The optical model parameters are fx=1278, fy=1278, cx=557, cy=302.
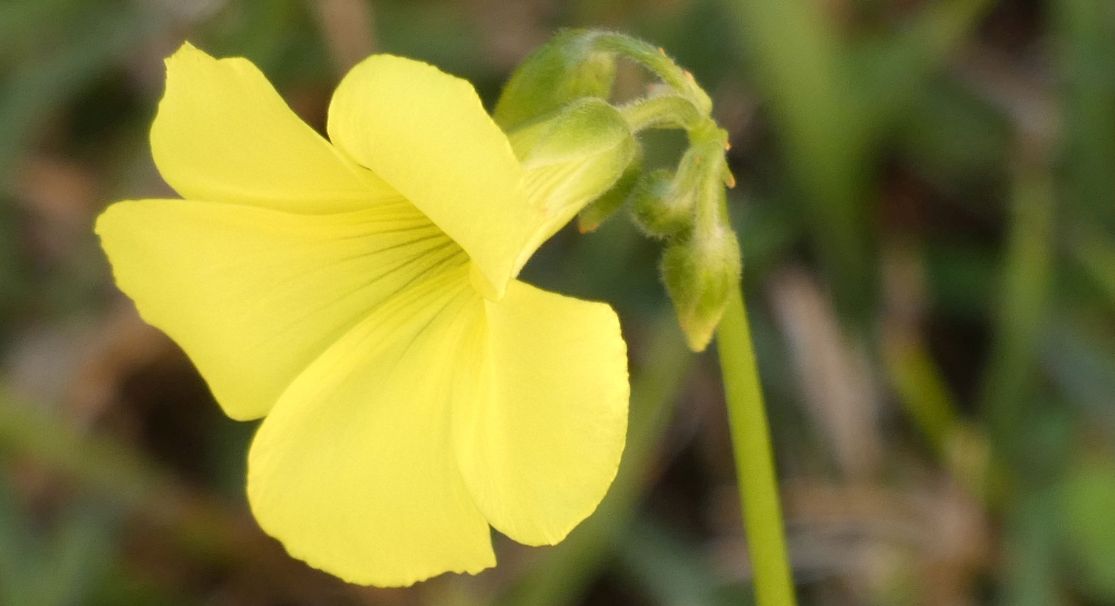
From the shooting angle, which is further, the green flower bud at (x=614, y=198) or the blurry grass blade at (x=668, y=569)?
the blurry grass blade at (x=668, y=569)

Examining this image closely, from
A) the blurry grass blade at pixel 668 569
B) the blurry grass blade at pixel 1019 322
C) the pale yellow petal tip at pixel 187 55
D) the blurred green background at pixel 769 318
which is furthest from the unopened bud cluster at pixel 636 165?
the blurry grass blade at pixel 1019 322

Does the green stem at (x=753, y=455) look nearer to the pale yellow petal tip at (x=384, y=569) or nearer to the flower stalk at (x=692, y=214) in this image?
the flower stalk at (x=692, y=214)

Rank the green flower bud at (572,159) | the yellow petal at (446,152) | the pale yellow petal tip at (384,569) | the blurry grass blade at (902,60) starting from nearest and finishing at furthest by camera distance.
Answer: the yellow petal at (446,152), the green flower bud at (572,159), the pale yellow petal tip at (384,569), the blurry grass blade at (902,60)

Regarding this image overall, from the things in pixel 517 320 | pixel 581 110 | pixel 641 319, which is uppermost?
pixel 581 110

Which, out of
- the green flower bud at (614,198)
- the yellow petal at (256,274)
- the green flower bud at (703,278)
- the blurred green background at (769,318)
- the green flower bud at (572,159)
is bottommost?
the blurred green background at (769,318)

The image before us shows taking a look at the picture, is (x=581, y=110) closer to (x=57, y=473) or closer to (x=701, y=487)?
(x=701, y=487)

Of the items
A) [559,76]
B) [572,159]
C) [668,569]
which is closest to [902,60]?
[668,569]

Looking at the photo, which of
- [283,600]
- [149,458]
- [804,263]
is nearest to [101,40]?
[149,458]
